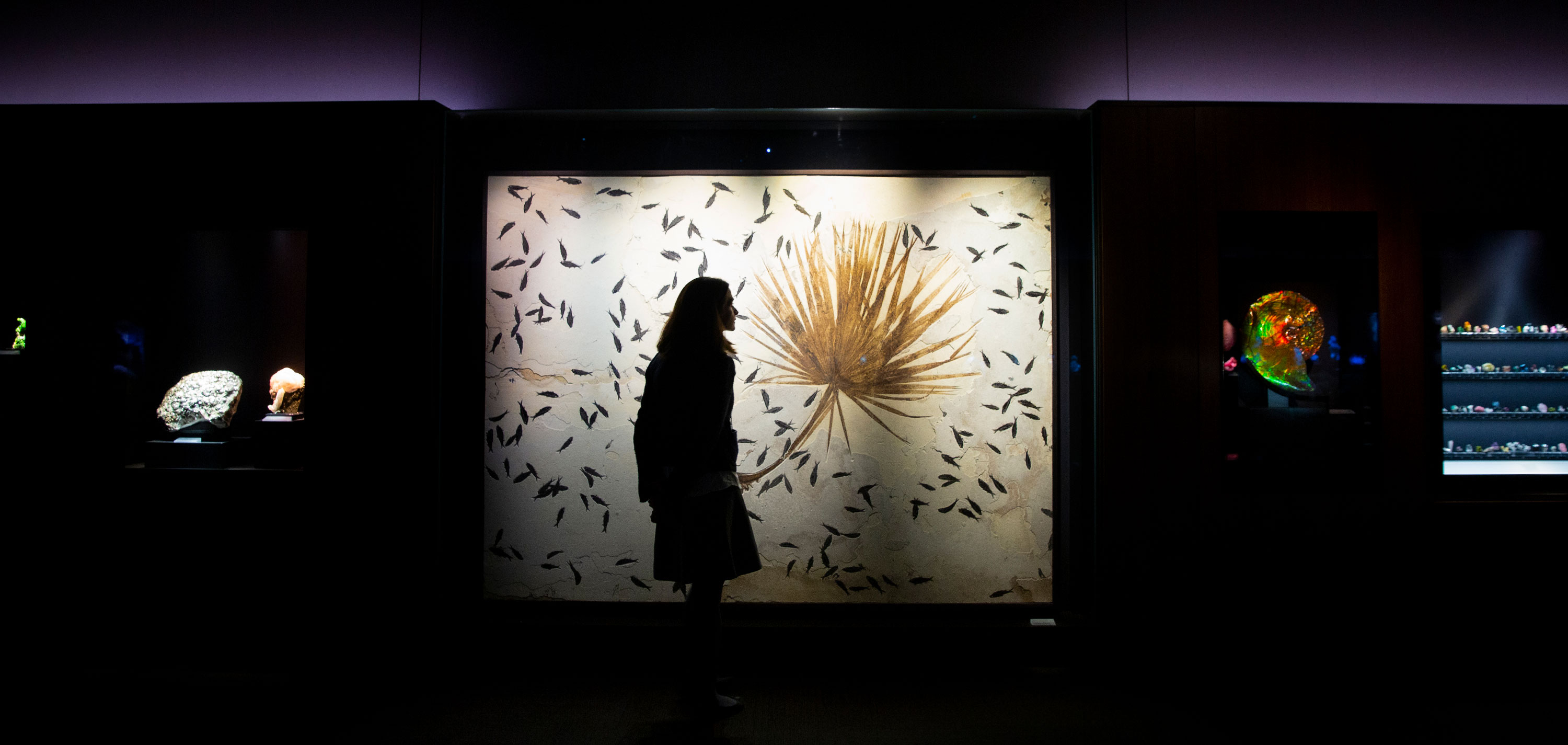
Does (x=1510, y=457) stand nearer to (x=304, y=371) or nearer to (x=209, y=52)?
(x=304, y=371)

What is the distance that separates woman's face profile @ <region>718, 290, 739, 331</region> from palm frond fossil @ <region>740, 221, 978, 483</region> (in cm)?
47

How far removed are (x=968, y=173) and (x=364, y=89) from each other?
2639mm

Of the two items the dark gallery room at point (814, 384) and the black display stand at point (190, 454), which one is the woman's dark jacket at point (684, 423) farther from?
the black display stand at point (190, 454)

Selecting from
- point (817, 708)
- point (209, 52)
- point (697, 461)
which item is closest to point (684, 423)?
point (697, 461)

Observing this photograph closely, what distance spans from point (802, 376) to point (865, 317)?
1.15ft

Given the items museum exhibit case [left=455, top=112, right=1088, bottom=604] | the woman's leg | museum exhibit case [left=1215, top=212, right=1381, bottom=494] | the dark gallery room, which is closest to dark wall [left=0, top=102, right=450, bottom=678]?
the dark gallery room

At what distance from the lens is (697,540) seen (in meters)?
2.09

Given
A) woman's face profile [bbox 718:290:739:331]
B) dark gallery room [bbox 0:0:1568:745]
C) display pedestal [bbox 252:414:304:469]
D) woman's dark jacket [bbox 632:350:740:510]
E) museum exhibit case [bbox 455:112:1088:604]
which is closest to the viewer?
woman's dark jacket [bbox 632:350:740:510]

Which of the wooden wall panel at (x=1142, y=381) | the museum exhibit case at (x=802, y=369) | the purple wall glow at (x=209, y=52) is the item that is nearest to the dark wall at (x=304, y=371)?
the museum exhibit case at (x=802, y=369)

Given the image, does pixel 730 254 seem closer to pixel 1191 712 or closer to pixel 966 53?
pixel 966 53

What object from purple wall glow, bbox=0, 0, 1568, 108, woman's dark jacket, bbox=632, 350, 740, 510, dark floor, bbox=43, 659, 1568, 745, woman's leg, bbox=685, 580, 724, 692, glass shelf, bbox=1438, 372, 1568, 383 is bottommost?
dark floor, bbox=43, 659, 1568, 745

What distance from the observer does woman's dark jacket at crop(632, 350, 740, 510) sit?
208 cm

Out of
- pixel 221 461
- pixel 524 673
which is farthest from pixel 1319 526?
pixel 221 461

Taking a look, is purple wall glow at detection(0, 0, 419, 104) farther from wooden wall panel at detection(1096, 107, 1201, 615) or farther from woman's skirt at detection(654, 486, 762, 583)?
wooden wall panel at detection(1096, 107, 1201, 615)
